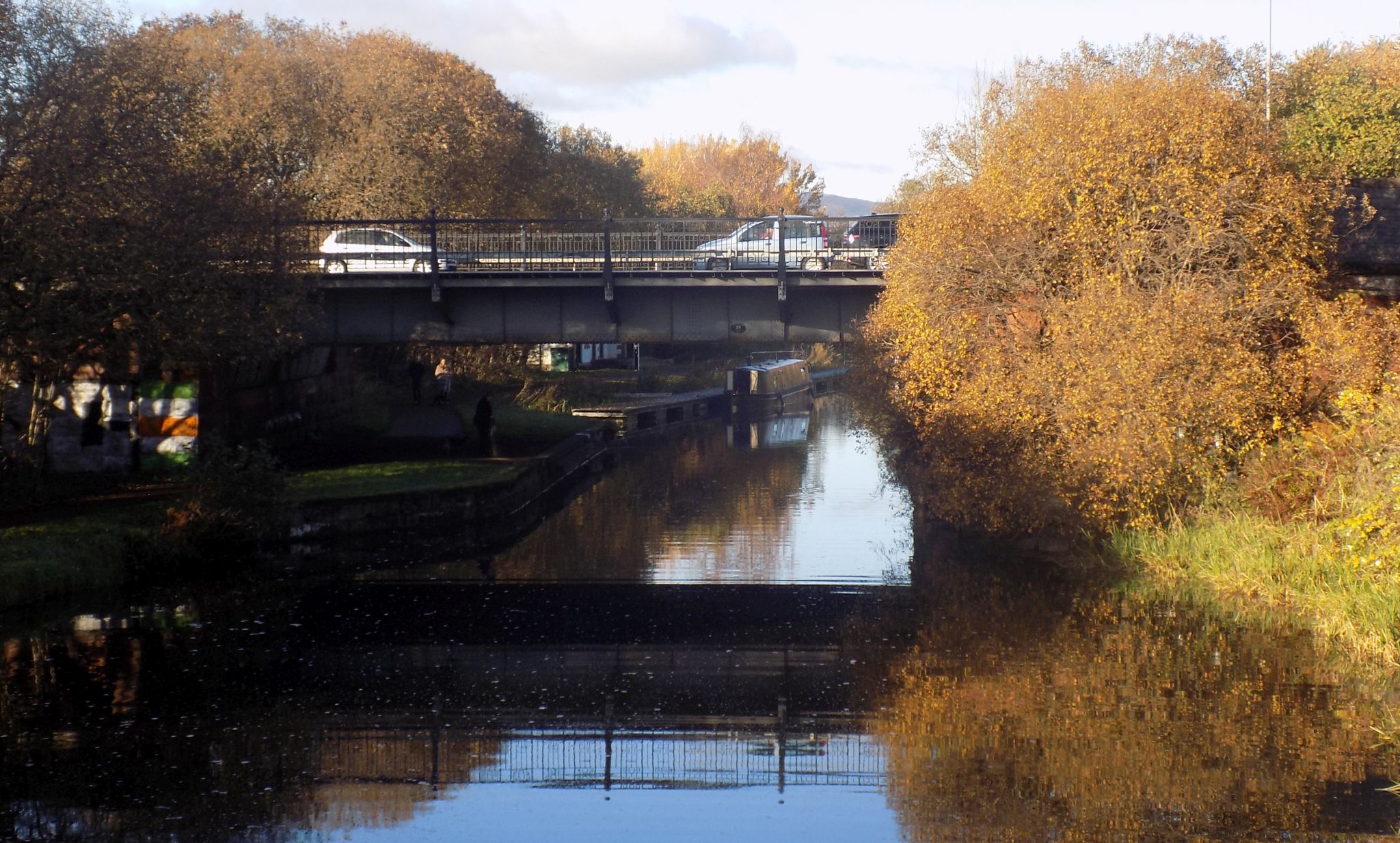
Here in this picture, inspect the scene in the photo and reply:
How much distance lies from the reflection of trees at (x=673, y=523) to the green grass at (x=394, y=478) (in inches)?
59.2

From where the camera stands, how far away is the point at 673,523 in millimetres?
22547

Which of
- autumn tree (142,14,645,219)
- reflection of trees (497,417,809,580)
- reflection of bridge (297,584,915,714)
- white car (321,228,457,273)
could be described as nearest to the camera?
reflection of bridge (297,584,915,714)

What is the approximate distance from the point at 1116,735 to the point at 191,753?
20.7ft

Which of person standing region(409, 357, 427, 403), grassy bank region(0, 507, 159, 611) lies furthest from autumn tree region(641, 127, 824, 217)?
grassy bank region(0, 507, 159, 611)

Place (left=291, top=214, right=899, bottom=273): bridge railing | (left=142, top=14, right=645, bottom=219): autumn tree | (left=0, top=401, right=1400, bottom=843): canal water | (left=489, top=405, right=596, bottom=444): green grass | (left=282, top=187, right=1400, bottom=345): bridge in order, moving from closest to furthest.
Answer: (left=0, top=401, right=1400, bottom=843): canal water < (left=291, top=214, right=899, bottom=273): bridge railing < (left=282, top=187, right=1400, bottom=345): bridge < (left=489, top=405, right=596, bottom=444): green grass < (left=142, top=14, right=645, bottom=219): autumn tree

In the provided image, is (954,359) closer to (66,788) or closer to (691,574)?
(691,574)

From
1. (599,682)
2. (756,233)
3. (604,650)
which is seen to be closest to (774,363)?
(756,233)

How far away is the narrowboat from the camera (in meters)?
48.5

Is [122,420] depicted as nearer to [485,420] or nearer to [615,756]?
[485,420]

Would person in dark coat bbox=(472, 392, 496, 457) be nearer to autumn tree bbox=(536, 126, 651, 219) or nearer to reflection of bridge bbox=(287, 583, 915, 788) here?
reflection of bridge bbox=(287, 583, 915, 788)

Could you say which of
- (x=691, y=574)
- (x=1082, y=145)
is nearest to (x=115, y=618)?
(x=691, y=574)

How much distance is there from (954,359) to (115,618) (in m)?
10.4

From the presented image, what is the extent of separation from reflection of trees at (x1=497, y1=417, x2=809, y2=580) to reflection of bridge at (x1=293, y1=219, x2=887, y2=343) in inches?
125

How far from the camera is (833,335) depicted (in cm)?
2511
